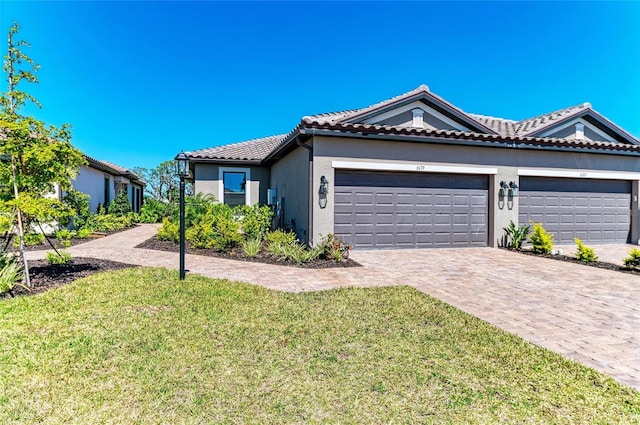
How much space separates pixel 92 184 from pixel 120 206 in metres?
2.76

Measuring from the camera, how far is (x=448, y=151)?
36.0ft

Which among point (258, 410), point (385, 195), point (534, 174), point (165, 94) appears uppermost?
point (165, 94)

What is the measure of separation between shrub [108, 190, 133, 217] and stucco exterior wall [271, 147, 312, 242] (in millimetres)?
11575

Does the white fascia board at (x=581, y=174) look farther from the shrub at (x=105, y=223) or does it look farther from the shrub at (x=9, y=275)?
the shrub at (x=105, y=223)

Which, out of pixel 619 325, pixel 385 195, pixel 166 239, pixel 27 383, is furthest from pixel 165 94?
pixel 619 325

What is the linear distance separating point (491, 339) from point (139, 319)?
425cm

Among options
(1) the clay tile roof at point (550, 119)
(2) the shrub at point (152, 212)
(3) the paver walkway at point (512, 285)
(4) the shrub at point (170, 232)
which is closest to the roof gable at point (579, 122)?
(1) the clay tile roof at point (550, 119)

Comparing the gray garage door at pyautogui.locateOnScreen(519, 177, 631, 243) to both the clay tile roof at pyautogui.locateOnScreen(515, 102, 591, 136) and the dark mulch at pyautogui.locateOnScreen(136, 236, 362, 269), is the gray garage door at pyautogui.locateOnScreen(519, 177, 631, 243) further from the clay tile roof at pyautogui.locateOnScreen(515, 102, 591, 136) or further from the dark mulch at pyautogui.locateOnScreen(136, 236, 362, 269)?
the dark mulch at pyautogui.locateOnScreen(136, 236, 362, 269)

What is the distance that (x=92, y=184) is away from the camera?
58.9 ft

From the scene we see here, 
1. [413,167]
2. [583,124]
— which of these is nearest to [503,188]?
[413,167]

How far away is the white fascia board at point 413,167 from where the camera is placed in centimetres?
999

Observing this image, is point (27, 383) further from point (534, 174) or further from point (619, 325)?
point (534, 174)

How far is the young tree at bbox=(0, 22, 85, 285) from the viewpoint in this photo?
17.7ft

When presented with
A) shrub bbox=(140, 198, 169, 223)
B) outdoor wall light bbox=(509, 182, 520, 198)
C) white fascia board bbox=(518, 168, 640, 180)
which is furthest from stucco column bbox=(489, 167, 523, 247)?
shrub bbox=(140, 198, 169, 223)
